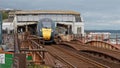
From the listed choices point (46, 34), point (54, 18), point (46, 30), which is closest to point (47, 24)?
point (46, 30)

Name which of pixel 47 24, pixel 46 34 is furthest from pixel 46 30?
pixel 47 24

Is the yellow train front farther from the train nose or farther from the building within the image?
the building

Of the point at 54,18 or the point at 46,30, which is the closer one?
the point at 46,30

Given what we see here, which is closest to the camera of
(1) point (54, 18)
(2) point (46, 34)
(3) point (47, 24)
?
(2) point (46, 34)

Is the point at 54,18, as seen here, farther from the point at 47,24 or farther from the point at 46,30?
the point at 46,30

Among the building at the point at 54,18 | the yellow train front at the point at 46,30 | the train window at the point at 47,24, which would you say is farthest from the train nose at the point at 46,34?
the building at the point at 54,18

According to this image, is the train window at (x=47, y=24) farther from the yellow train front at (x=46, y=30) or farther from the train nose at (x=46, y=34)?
the train nose at (x=46, y=34)

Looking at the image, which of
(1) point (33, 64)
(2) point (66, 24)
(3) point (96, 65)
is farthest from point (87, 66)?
(2) point (66, 24)

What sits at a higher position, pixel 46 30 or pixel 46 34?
pixel 46 30

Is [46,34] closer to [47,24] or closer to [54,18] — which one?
[47,24]

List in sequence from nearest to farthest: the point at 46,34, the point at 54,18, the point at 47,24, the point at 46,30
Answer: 1. the point at 46,34
2. the point at 46,30
3. the point at 47,24
4. the point at 54,18

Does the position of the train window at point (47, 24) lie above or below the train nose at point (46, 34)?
above

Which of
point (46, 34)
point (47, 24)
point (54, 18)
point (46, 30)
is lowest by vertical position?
point (46, 34)

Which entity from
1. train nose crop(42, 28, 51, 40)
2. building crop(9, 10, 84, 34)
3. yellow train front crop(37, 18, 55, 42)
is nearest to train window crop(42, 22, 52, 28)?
yellow train front crop(37, 18, 55, 42)
